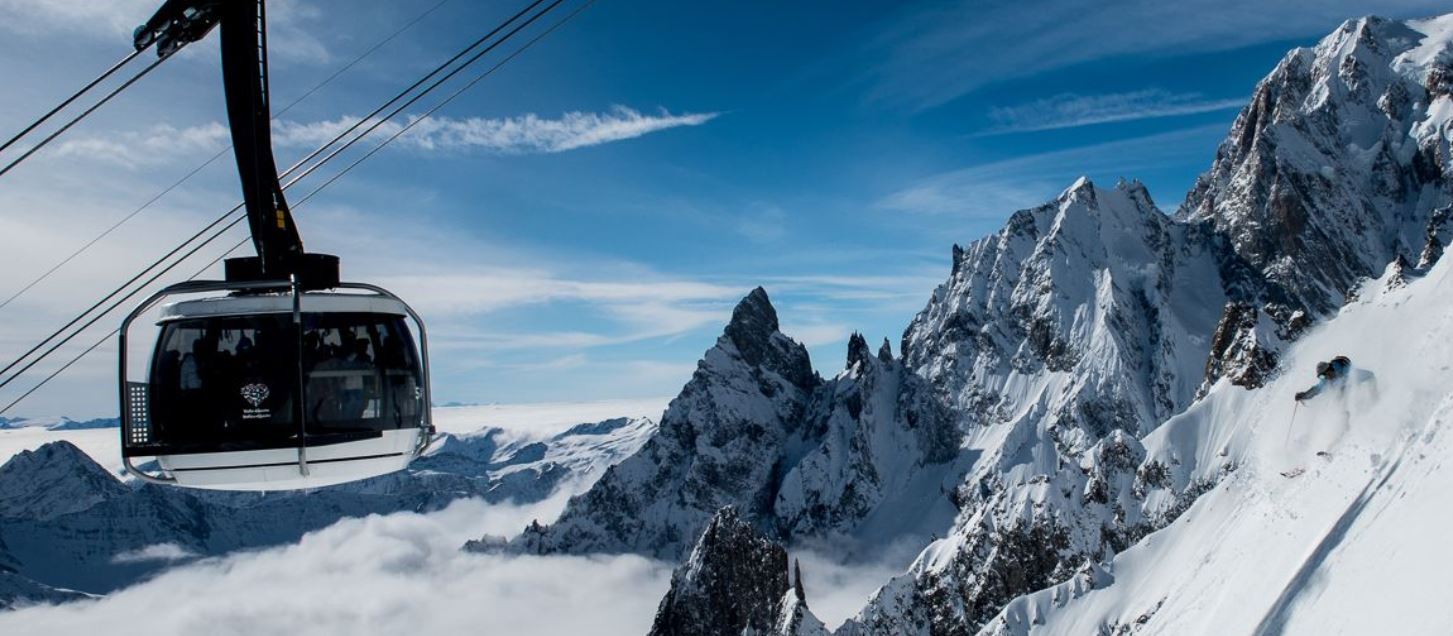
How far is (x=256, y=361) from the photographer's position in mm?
16297

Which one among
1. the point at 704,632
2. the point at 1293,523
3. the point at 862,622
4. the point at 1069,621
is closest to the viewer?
the point at 1293,523

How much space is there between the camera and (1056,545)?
13512 centimetres

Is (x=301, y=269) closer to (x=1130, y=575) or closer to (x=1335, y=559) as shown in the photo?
(x=1335, y=559)

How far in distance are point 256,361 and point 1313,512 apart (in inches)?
1542

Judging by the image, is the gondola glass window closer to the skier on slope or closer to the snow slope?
the snow slope

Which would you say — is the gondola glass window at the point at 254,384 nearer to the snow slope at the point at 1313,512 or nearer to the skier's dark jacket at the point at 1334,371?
the snow slope at the point at 1313,512

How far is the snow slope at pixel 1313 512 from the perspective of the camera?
78.4 feet

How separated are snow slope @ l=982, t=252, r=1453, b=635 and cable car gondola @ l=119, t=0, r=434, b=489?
1964 cm

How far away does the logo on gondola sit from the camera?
1612 cm

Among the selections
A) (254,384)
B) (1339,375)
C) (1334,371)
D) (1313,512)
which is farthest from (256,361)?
(1334,371)

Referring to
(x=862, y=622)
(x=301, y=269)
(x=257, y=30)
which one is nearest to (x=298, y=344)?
(x=301, y=269)

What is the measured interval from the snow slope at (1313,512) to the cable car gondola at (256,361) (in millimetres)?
19641

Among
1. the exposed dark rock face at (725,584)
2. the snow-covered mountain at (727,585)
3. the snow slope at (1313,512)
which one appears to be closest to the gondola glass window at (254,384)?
the snow slope at (1313,512)

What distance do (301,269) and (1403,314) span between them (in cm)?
10138
